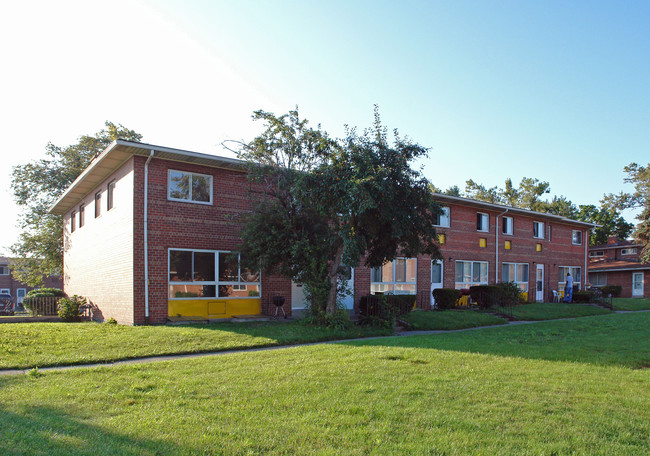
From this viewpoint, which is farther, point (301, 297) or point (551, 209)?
point (551, 209)

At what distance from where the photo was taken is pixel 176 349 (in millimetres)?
10289

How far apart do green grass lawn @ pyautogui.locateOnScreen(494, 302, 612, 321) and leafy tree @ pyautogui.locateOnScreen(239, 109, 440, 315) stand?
25.6 feet

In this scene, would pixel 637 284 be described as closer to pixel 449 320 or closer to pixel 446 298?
pixel 446 298

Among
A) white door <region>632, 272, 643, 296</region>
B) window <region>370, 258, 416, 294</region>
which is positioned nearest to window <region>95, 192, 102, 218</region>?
window <region>370, 258, 416, 294</region>

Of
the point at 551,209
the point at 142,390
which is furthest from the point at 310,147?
the point at 551,209

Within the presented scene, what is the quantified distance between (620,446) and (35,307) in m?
20.8

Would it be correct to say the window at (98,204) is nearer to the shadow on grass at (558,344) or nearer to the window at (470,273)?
the shadow on grass at (558,344)

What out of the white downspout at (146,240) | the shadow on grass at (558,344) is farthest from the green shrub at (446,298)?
the white downspout at (146,240)

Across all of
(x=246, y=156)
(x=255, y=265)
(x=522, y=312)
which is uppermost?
(x=246, y=156)

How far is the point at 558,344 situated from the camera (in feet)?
35.5

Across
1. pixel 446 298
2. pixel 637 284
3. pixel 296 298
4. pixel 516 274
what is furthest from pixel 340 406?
pixel 637 284

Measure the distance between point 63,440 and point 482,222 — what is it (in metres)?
23.9

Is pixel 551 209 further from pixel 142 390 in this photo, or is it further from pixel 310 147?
pixel 142 390

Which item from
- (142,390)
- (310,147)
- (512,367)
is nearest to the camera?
(142,390)
